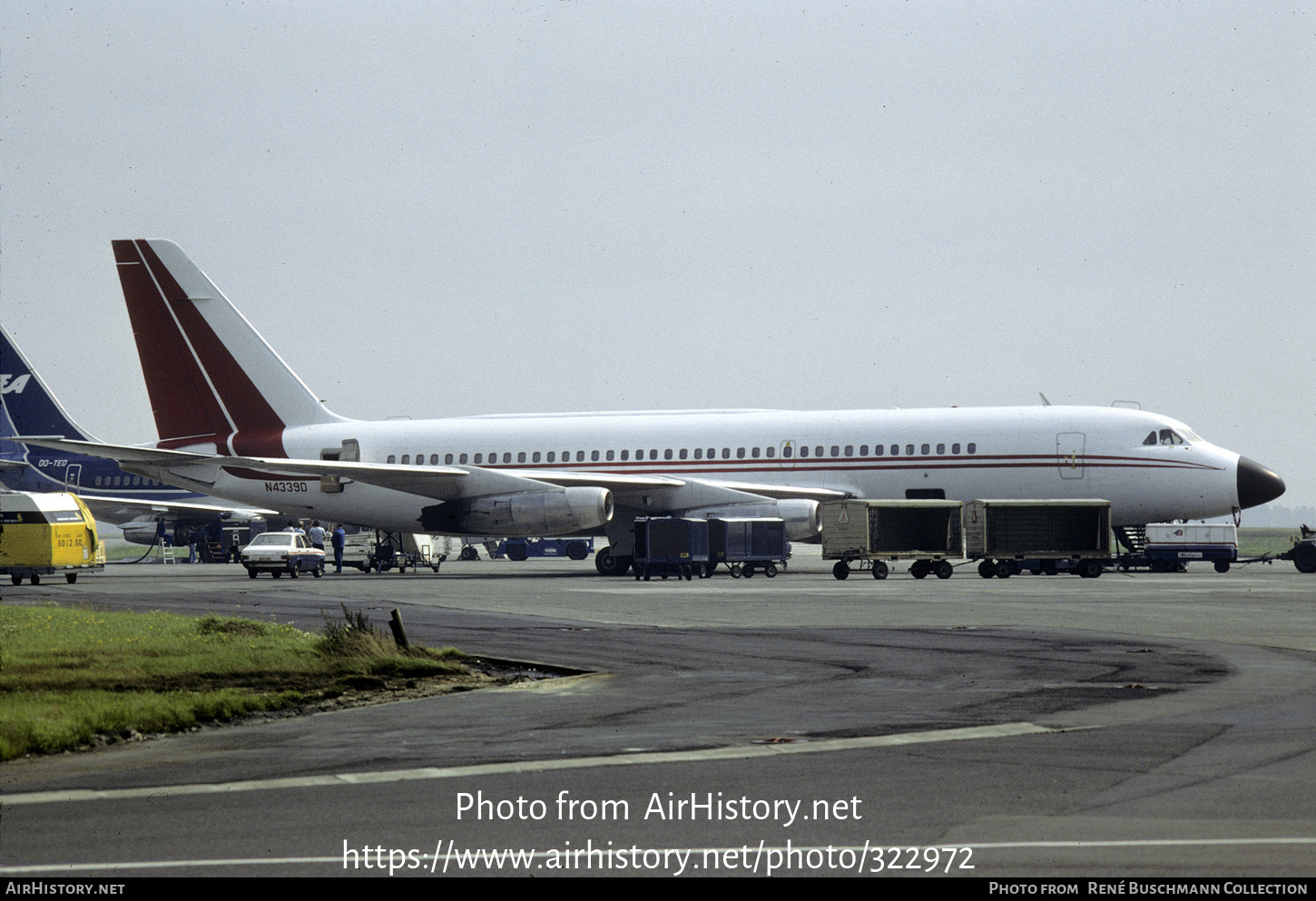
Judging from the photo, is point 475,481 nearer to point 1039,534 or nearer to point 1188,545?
point 1039,534

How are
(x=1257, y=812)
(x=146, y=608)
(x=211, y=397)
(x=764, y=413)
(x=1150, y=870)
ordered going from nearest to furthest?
(x=1150, y=870)
(x=1257, y=812)
(x=146, y=608)
(x=764, y=413)
(x=211, y=397)

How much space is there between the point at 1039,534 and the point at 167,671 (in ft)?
96.3

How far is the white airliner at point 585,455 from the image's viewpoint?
4041 cm

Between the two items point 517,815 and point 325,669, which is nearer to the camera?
point 517,815

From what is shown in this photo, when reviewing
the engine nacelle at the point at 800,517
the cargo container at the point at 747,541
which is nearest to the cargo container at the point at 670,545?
the cargo container at the point at 747,541

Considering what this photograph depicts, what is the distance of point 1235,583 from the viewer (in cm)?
3484

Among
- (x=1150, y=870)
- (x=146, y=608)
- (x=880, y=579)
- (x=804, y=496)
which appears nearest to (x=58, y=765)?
(x=1150, y=870)

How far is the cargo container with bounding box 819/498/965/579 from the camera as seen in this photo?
130 feet

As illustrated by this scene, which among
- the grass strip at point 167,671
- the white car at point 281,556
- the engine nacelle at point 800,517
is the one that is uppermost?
the engine nacelle at point 800,517

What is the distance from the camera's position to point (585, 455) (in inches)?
1796

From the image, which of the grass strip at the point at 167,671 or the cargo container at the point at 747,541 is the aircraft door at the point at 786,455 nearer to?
the cargo container at the point at 747,541

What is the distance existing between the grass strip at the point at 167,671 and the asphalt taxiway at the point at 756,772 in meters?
0.66

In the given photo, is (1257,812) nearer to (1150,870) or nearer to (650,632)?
(1150,870)

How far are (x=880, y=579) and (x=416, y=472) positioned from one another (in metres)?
13.7
